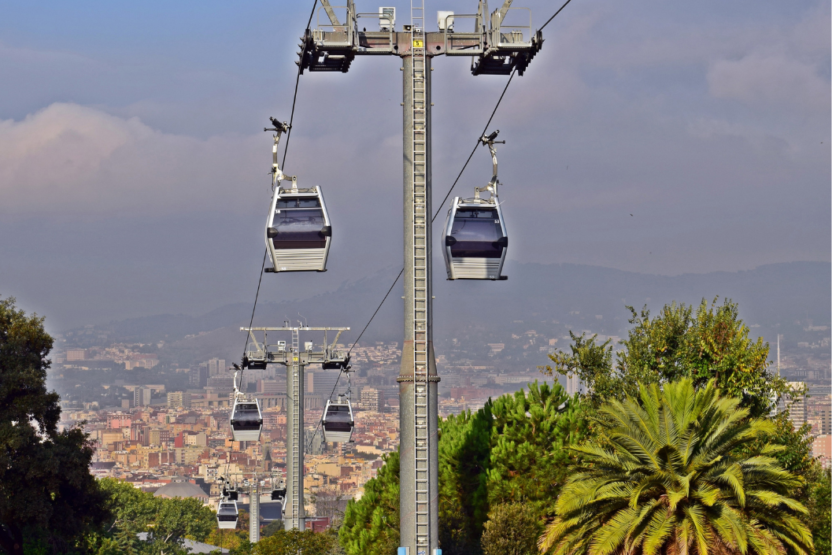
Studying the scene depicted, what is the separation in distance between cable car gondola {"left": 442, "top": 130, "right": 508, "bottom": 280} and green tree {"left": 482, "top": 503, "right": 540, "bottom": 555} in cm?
1110

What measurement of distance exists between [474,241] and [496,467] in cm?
1485

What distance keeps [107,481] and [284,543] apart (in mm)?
44686

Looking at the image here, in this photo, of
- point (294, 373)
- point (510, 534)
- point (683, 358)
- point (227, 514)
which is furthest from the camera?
point (227, 514)

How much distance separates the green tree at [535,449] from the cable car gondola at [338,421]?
11358mm

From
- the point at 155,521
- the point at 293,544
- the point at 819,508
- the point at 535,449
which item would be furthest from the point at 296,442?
the point at 155,521

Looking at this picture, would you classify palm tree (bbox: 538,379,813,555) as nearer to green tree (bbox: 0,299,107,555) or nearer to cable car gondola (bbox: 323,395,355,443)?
green tree (bbox: 0,299,107,555)

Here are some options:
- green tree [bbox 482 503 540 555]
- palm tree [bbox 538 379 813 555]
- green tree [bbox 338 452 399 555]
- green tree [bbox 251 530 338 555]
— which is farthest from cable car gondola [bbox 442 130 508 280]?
green tree [bbox 251 530 338 555]

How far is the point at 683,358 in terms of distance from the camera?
28109 mm

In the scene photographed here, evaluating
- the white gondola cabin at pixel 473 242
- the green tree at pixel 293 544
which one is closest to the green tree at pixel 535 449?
the green tree at pixel 293 544

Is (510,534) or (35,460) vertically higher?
(35,460)

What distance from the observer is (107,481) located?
75.8 meters

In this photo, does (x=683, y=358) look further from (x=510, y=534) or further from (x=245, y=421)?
(x=245, y=421)

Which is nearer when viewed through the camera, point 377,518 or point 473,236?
point 473,236

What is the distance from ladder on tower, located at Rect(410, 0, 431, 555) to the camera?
16.0 meters
